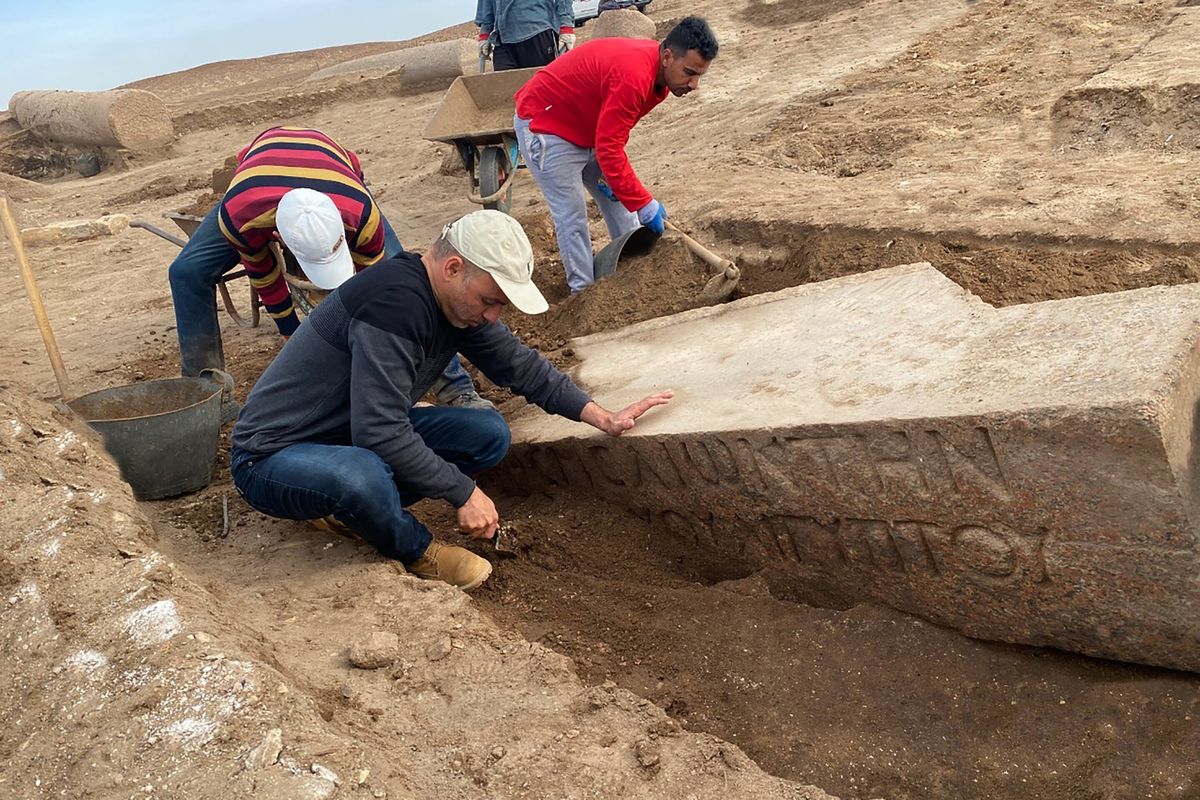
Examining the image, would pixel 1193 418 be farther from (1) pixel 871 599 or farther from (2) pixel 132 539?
(2) pixel 132 539

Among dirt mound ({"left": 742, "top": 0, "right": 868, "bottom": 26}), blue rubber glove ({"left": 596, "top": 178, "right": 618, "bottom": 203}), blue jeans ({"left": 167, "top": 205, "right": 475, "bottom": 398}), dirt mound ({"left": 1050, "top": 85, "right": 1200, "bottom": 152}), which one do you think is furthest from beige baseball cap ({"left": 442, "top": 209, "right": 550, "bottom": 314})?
dirt mound ({"left": 742, "top": 0, "right": 868, "bottom": 26})

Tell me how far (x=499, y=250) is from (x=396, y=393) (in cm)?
54

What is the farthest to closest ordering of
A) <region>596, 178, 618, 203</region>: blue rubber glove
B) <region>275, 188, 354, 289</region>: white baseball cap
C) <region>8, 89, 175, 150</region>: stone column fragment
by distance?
<region>8, 89, 175, 150</region>: stone column fragment < <region>596, 178, 618, 203</region>: blue rubber glove < <region>275, 188, 354, 289</region>: white baseball cap

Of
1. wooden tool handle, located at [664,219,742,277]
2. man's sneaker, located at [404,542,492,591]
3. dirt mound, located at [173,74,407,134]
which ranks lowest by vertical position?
man's sneaker, located at [404,542,492,591]

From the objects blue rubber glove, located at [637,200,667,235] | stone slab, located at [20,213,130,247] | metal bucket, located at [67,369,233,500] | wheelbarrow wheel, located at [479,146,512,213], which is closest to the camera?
metal bucket, located at [67,369,233,500]

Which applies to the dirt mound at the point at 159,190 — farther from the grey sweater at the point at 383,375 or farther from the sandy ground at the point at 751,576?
the grey sweater at the point at 383,375

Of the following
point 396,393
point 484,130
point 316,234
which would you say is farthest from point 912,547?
point 484,130

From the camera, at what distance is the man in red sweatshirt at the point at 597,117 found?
14.8 feet

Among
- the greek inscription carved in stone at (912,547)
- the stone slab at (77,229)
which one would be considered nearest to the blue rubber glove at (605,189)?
the stone slab at (77,229)

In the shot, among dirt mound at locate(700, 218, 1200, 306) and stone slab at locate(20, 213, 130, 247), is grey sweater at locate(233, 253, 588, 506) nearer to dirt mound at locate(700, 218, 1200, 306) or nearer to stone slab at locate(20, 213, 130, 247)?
stone slab at locate(20, 213, 130, 247)

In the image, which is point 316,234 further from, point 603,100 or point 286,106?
point 286,106

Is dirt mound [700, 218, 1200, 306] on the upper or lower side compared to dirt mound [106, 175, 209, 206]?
lower

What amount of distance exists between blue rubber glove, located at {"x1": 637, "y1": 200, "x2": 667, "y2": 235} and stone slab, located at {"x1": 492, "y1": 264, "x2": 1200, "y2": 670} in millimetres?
1323

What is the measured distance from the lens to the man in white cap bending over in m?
2.89
